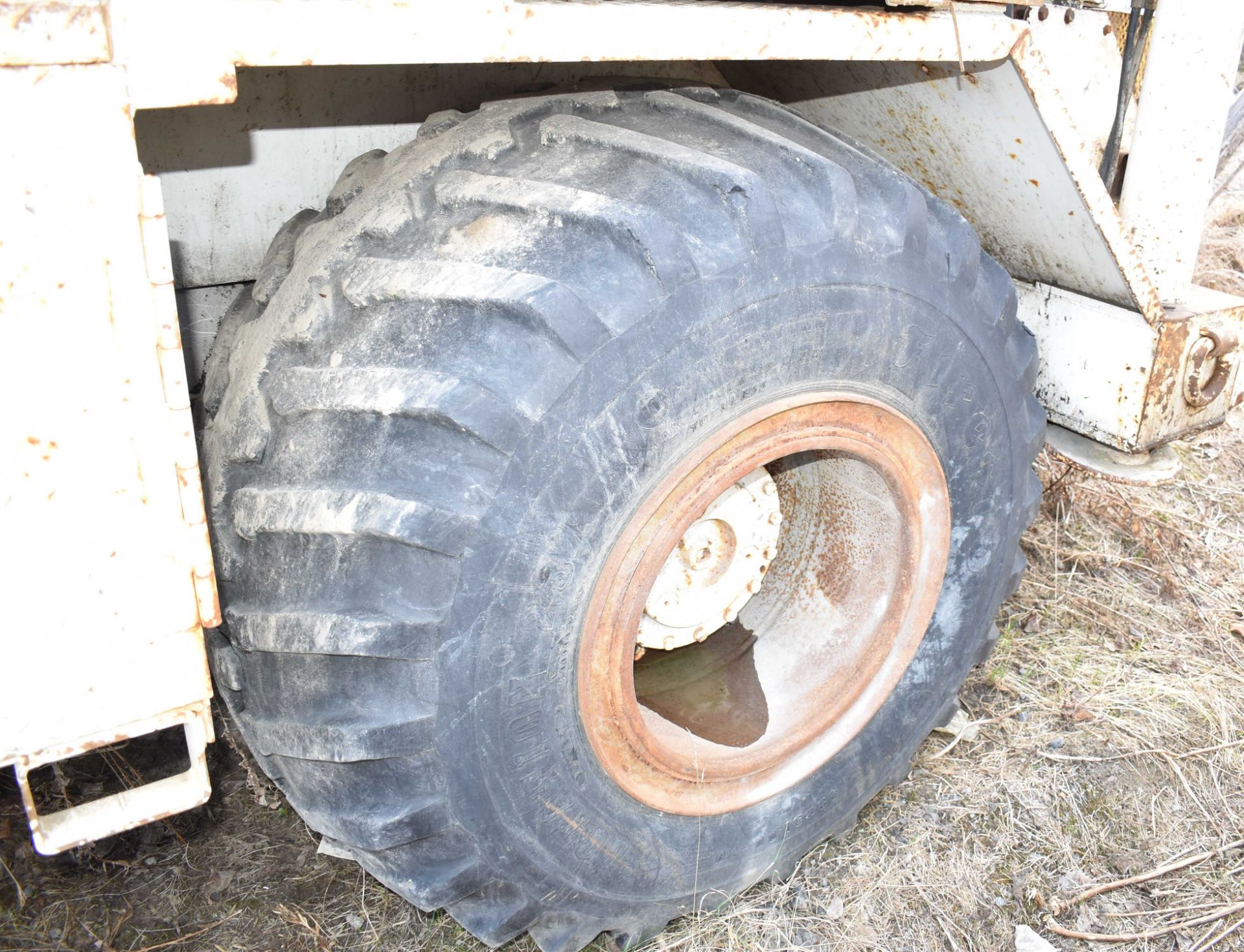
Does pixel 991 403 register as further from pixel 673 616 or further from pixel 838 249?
pixel 673 616

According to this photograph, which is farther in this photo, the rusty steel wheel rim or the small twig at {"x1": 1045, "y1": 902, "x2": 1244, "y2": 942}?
the small twig at {"x1": 1045, "y1": 902, "x2": 1244, "y2": 942}

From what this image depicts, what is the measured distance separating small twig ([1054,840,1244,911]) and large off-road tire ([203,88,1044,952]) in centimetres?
66

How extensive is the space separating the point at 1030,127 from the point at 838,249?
43cm

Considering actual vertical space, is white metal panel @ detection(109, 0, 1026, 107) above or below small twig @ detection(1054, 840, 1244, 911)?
above

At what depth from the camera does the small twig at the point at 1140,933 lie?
1925 millimetres

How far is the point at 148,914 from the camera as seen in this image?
1.92m

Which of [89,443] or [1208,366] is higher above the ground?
[89,443]

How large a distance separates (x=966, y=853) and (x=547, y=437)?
1.35 meters

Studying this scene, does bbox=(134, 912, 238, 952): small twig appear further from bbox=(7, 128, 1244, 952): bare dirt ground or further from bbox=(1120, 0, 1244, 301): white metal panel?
bbox=(1120, 0, 1244, 301): white metal panel

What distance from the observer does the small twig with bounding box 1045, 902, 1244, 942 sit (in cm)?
192

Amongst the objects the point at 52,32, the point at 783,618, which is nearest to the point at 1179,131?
the point at 783,618

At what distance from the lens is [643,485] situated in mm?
1427

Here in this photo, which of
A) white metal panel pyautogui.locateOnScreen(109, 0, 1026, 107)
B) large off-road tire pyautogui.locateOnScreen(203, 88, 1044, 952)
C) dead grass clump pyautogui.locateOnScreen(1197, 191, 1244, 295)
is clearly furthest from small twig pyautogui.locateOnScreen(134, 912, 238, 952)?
dead grass clump pyautogui.locateOnScreen(1197, 191, 1244, 295)

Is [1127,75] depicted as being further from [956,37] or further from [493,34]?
[493,34]
